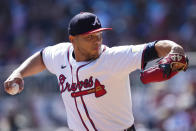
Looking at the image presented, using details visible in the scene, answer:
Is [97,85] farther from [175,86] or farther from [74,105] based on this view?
[175,86]

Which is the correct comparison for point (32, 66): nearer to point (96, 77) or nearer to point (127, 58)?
point (96, 77)

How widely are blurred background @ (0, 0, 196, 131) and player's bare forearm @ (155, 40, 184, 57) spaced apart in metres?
4.16

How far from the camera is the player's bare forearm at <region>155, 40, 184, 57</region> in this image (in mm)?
3363

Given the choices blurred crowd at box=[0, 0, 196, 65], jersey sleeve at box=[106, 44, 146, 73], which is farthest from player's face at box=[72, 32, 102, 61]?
blurred crowd at box=[0, 0, 196, 65]

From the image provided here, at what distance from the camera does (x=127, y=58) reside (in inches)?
143

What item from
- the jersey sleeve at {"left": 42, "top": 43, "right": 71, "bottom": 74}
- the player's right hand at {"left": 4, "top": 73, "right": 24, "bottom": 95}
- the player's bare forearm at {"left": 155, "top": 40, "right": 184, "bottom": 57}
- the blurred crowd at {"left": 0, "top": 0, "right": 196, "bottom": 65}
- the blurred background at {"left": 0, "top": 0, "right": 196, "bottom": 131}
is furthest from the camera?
the blurred crowd at {"left": 0, "top": 0, "right": 196, "bottom": 65}

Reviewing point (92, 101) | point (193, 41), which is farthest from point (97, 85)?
point (193, 41)

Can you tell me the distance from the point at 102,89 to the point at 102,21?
6.67m

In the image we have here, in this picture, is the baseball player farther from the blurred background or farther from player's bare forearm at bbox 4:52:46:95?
the blurred background

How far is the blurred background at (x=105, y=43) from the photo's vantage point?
775 cm

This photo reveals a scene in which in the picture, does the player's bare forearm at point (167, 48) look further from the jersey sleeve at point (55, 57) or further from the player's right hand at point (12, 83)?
the player's right hand at point (12, 83)

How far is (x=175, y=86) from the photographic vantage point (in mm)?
7785

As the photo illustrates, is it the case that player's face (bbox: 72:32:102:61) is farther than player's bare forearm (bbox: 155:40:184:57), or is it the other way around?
player's face (bbox: 72:32:102:61)

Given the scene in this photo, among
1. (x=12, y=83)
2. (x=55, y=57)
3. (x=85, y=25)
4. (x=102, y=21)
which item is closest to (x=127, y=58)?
(x=85, y=25)
